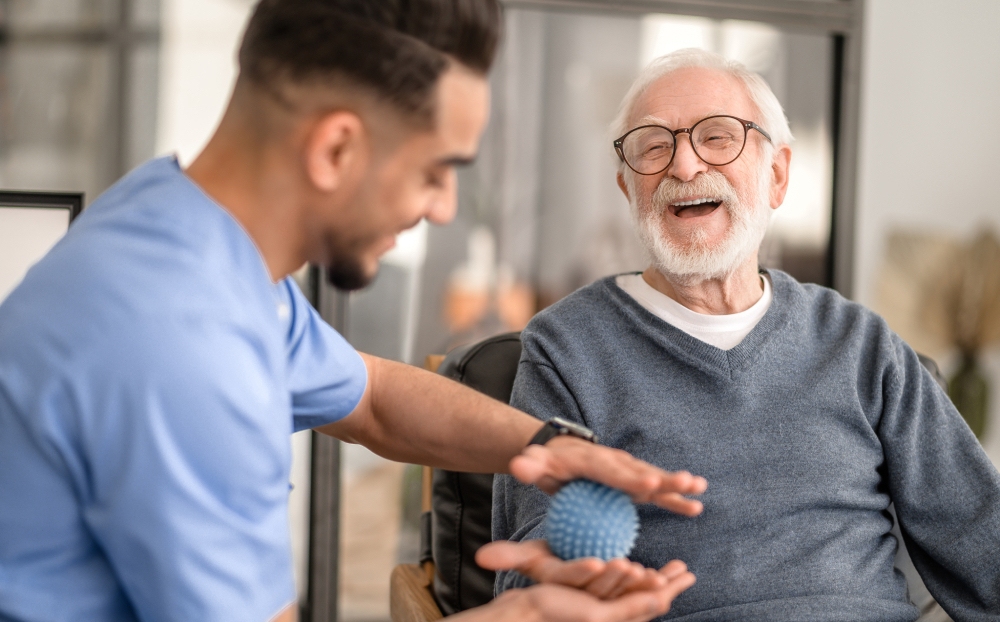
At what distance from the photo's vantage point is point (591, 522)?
1.02 metres

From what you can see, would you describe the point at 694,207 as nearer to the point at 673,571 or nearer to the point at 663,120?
the point at 663,120

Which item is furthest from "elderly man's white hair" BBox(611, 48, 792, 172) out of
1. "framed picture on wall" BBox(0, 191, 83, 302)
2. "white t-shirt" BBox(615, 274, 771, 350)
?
"framed picture on wall" BBox(0, 191, 83, 302)

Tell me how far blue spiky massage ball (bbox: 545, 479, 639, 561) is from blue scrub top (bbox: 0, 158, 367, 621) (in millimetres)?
323

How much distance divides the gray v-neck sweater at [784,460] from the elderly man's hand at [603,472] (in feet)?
1.18

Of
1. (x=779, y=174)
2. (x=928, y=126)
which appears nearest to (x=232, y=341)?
(x=779, y=174)

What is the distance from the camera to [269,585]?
86 centimetres

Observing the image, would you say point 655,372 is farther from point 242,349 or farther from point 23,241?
point 23,241

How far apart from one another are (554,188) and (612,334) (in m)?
1.27

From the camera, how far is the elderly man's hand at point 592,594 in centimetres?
96

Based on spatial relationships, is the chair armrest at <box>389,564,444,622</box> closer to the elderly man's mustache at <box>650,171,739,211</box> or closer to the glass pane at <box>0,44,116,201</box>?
the elderly man's mustache at <box>650,171,739,211</box>

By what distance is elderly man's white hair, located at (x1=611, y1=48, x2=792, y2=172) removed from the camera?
1.74 m

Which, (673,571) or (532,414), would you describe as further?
(532,414)

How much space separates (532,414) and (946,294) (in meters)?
2.11

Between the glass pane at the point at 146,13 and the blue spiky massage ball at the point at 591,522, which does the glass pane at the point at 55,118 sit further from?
the blue spiky massage ball at the point at 591,522
